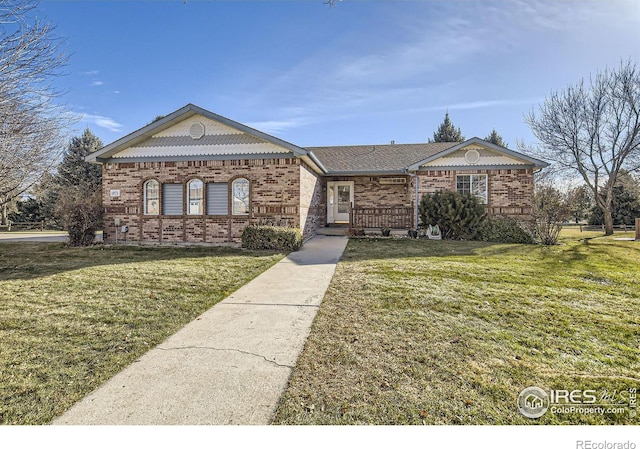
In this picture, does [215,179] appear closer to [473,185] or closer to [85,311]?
[85,311]

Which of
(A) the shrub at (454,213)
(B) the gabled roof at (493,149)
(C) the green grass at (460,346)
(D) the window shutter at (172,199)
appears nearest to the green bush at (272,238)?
(D) the window shutter at (172,199)

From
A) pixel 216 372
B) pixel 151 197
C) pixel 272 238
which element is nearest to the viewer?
pixel 216 372

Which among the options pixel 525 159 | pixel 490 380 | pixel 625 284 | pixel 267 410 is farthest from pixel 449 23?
pixel 525 159

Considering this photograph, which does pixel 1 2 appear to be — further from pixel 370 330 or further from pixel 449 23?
pixel 449 23

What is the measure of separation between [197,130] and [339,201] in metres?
8.34

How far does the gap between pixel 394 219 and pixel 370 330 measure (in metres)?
11.5

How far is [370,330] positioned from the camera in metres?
3.97

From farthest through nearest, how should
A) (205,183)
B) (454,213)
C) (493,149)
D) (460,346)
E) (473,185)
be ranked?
(473,185), (493,149), (454,213), (205,183), (460,346)

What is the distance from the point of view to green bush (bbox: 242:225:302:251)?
10.6 metres

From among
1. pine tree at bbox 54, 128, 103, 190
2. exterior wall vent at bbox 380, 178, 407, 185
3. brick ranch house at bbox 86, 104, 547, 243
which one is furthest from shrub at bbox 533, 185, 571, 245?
pine tree at bbox 54, 128, 103, 190

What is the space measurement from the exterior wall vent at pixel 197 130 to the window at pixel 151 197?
2.39 metres

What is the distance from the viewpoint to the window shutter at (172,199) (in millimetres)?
12469

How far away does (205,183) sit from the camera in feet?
40.2

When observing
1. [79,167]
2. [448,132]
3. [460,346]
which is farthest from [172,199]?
[448,132]
